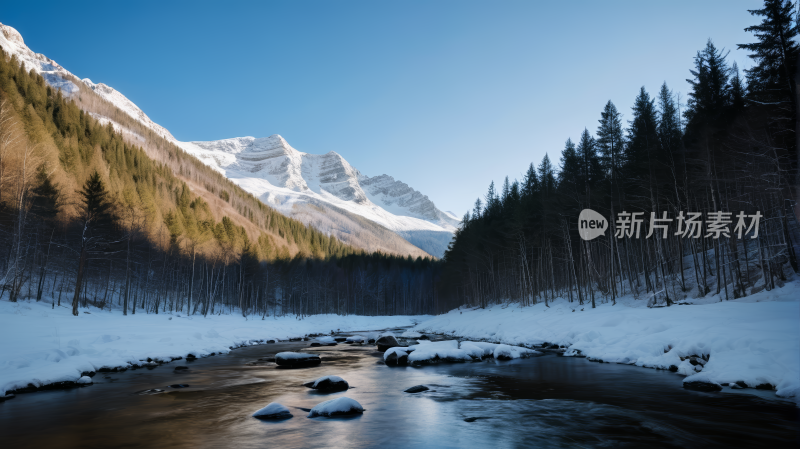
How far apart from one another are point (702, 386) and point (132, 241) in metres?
52.7

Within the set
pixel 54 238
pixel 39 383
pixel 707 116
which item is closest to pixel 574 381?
pixel 39 383

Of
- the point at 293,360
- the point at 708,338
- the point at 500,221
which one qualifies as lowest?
the point at 293,360

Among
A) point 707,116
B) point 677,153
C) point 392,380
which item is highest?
point 707,116

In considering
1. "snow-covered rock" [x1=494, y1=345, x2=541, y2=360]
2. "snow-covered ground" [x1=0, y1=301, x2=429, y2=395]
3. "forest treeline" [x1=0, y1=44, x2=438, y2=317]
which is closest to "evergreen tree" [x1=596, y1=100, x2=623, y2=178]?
"snow-covered rock" [x1=494, y1=345, x2=541, y2=360]

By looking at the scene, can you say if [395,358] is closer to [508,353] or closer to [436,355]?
[436,355]

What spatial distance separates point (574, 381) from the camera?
1308 centimetres

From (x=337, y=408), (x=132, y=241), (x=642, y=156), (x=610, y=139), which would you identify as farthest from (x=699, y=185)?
(x=132, y=241)

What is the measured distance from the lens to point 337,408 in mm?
9445

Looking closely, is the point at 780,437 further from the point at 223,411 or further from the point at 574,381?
the point at 223,411

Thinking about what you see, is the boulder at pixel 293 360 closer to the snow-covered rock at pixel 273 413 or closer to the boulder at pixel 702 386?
the snow-covered rock at pixel 273 413

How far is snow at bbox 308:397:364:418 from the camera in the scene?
30.5 feet

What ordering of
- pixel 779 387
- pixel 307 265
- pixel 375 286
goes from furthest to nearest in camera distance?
pixel 375 286 < pixel 307 265 < pixel 779 387

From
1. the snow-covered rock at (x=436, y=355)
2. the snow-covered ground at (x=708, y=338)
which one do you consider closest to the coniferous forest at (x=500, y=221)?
the snow-covered ground at (x=708, y=338)

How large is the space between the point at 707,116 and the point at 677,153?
2.94m
